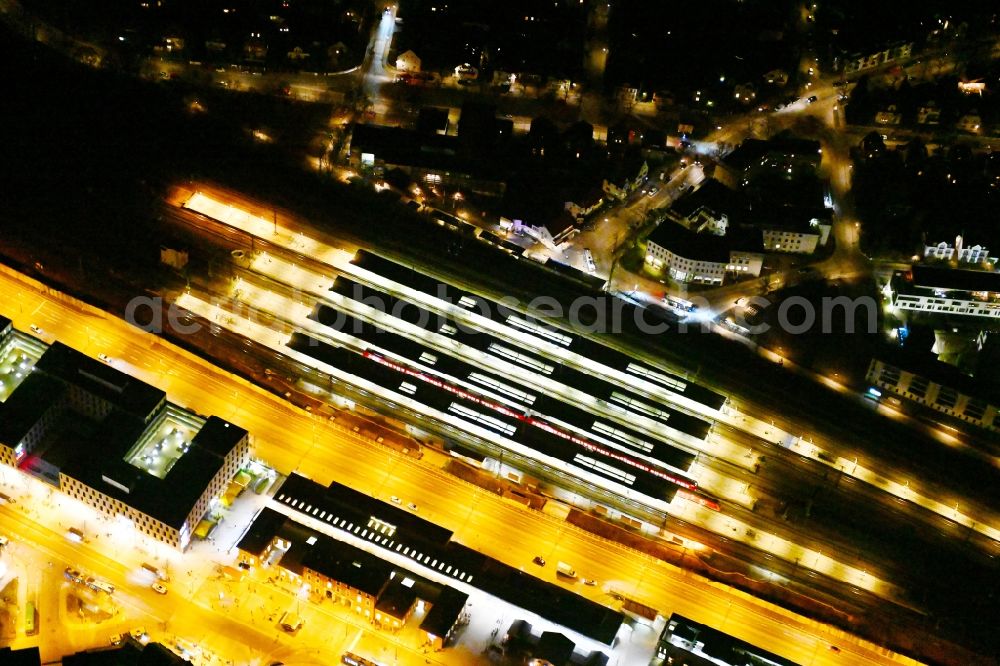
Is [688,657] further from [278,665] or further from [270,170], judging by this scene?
[270,170]

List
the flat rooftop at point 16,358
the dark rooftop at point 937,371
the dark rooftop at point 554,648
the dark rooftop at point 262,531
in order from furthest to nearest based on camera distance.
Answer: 1. the dark rooftop at point 937,371
2. the flat rooftop at point 16,358
3. the dark rooftop at point 262,531
4. the dark rooftop at point 554,648

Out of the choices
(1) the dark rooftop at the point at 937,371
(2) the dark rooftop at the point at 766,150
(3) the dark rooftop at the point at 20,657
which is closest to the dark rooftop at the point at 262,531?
(3) the dark rooftop at the point at 20,657

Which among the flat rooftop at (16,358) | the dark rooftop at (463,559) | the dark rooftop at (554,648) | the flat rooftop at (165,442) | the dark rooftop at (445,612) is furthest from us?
the flat rooftop at (16,358)

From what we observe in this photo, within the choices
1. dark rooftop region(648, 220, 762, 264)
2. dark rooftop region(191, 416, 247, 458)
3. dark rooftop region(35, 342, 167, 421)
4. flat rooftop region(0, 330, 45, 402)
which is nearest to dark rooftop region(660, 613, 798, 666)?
dark rooftop region(191, 416, 247, 458)

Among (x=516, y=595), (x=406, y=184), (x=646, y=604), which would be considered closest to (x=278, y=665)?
(x=516, y=595)

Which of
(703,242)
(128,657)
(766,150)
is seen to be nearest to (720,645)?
(128,657)

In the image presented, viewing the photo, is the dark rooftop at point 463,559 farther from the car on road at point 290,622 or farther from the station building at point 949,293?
the station building at point 949,293
